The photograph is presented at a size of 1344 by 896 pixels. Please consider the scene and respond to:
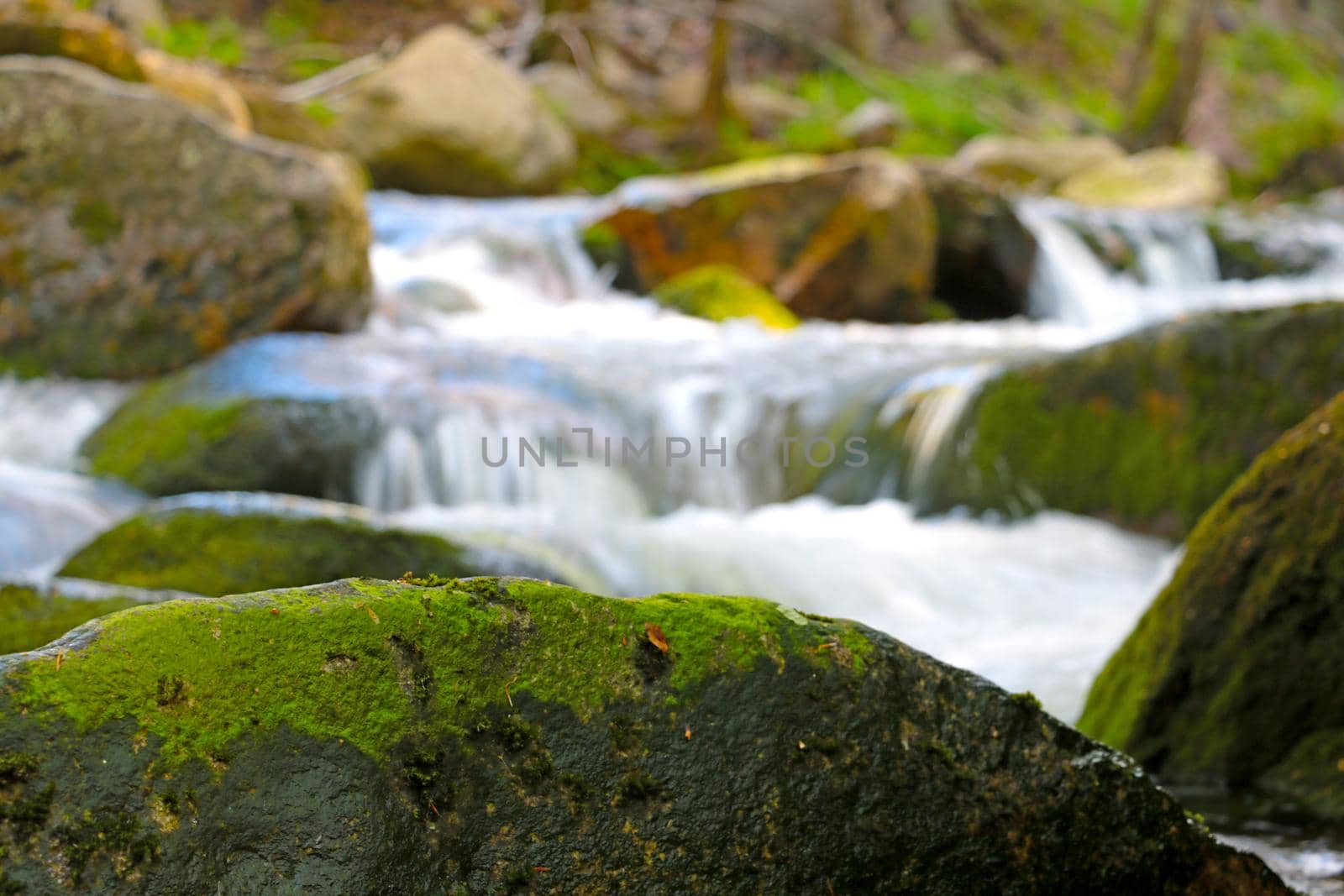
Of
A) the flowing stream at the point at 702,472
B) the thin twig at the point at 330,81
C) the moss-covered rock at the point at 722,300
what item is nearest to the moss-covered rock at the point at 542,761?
the flowing stream at the point at 702,472

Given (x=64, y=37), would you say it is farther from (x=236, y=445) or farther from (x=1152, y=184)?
(x=1152, y=184)

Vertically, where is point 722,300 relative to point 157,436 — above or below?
below

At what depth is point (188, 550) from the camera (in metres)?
4.41

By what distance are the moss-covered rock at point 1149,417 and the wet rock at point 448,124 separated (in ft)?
29.9

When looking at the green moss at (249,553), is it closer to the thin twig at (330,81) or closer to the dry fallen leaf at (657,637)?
the dry fallen leaf at (657,637)

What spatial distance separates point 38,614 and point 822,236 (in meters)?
8.83

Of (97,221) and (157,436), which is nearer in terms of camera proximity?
(157,436)

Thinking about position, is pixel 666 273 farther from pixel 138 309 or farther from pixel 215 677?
pixel 215 677

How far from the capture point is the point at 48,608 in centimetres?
340

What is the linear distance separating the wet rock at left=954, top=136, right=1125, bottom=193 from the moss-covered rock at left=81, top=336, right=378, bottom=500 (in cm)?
1232

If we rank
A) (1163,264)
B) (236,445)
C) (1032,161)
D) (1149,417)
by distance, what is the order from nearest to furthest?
(1149,417) → (236,445) → (1163,264) → (1032,161)

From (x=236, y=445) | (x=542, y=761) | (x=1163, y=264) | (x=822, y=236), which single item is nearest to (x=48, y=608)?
(x=542, y=761)

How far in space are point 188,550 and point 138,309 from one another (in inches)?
157

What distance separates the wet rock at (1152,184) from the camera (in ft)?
51.5
